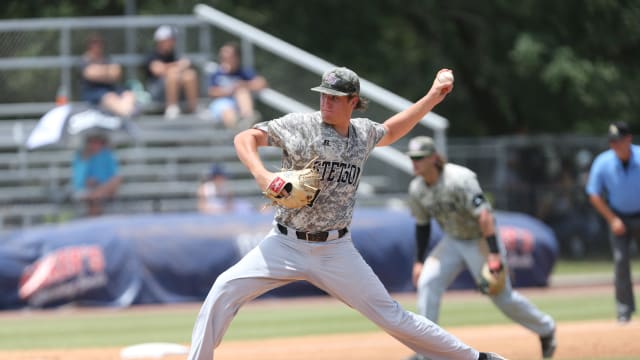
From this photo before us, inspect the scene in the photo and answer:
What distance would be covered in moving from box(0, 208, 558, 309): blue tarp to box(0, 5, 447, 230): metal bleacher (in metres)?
1.99

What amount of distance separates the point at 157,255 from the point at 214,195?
7.83ft

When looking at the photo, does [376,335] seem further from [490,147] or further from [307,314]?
[490,147]

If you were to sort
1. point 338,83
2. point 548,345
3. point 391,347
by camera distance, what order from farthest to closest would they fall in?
point 391,347 → point 548,345 → point 338,83

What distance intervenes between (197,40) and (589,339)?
12826 millimetres

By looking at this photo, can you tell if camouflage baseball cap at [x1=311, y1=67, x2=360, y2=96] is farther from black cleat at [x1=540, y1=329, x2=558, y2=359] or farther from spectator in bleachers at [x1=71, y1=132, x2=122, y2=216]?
spectator in bleachers at [x1=71, y1=132, x2=122, y2=216]

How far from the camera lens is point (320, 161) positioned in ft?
25.9

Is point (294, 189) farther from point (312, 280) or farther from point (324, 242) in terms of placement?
point (312, 280)

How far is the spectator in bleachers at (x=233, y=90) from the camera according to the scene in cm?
2100

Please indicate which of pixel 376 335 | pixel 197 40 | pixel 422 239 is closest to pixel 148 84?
pixel 197 40

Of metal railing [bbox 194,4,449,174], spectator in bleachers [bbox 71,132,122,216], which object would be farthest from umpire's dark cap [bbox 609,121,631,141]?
spectator in bleachers [bbox 71,132,122,216]

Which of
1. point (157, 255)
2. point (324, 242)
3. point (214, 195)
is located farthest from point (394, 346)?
point (214, 195)

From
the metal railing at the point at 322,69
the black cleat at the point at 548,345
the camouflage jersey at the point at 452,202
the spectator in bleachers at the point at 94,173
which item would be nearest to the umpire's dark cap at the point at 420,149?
the camouflage jersey at the point at 452,202

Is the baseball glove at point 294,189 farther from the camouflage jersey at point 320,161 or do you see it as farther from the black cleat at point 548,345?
the black cleat at point 548,345

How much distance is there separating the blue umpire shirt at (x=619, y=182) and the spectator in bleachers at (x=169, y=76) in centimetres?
975
